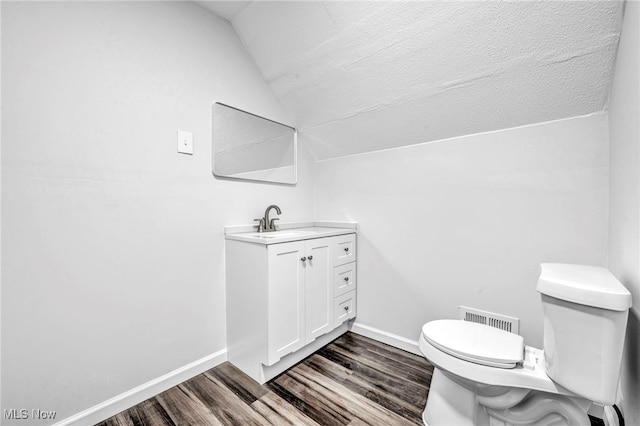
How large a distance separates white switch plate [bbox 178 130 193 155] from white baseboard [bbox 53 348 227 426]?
1.28 metres

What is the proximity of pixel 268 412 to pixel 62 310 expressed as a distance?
3.47 ft

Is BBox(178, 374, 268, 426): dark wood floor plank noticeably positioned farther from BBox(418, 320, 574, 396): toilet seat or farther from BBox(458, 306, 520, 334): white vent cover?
BBox(458, 306, 520, 334): white vent cover

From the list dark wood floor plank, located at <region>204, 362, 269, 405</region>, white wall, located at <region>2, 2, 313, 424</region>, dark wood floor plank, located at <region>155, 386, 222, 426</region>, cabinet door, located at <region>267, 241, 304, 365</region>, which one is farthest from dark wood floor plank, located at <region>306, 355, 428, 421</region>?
white wall, located at <region>2, 2, 313, 424</region>

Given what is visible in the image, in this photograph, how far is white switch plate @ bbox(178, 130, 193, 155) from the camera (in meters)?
1.55

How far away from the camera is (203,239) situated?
1.66 m

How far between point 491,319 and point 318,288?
1.04 metres

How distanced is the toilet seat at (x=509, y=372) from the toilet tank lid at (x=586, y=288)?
0.33 meters

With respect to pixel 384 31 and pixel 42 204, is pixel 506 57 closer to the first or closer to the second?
pixel 384 31

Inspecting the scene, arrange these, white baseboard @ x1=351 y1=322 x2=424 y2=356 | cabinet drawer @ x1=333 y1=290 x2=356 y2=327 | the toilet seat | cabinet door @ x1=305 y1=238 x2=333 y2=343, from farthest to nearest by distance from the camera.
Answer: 1. cabinet drawer @ x1=333 y1=290 x2=356 y2=327
2. white baseboard @ x1=351 y1=322 x2=424 y2=356
3. cabinet door @ x1=305 y1=238 x2=333 y2=343
4. the toilet seat

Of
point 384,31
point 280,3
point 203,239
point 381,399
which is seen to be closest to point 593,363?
point 381,399

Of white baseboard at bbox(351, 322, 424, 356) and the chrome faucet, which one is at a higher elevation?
the chrome faucet

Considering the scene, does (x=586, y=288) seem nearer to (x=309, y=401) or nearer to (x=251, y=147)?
(x=309, y=401)

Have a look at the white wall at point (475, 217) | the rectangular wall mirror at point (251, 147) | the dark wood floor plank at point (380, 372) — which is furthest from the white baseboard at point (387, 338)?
the rectangular wall mirror at point (251, 147)

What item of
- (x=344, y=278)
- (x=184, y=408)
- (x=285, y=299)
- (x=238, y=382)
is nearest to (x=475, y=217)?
(x=344, y=278)
